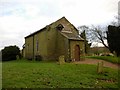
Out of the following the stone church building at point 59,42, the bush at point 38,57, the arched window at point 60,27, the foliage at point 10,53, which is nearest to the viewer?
the stone church building at point 59,42

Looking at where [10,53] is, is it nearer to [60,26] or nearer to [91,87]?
[60,26]

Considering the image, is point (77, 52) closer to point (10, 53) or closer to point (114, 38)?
point (114, 38)

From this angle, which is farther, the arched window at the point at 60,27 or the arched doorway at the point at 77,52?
the arched window at the point at 60,27

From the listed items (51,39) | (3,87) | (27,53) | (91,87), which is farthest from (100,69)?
(27,53)

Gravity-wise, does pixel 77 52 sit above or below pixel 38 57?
above

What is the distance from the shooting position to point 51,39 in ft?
133

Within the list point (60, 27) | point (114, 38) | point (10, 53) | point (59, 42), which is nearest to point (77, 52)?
point (59, 42)

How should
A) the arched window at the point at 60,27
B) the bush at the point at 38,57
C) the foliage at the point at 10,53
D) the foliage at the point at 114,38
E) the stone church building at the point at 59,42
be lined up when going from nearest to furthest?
the stone church building at the point at 59,42 → the arched window at the point at 60,27 → the bush at the point at 38,57 → the foliage at the point at 114,38 → the foliage at the point at 10,53

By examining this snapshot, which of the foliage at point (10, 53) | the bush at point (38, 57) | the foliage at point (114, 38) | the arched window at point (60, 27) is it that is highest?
the arched window at point (60, 27)

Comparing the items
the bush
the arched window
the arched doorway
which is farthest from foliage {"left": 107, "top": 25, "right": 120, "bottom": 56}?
the bush

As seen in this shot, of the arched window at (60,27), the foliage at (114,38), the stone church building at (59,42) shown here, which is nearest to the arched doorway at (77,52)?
the stone church building at (59,42)

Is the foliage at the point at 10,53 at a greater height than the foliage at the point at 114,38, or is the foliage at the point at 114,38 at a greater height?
the foliage at the point at 114,38

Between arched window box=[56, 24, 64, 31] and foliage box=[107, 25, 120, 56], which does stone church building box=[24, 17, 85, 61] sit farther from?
foliage box=[107, 25, 120, 56]

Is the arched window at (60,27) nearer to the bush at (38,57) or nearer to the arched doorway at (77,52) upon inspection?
the arched doorway at (77,52)
